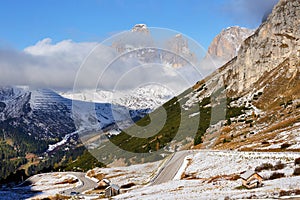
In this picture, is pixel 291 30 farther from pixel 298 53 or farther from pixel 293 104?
pixel 293 104

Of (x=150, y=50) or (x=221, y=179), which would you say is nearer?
(x=221, y=179)

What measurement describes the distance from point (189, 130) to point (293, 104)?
2589 inches

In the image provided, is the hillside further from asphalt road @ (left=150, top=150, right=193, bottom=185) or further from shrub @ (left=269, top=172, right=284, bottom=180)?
shrub @ (left=269, top=172, right=284, bottom=180)

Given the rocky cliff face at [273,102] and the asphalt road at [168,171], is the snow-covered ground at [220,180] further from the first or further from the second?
the rocky cliff face at [273,102]

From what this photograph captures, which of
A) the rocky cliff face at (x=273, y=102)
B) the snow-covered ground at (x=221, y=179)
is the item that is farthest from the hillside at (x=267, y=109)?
the snow-covered ground at (x=221, y=179)

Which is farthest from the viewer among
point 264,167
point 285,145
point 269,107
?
point 269,107

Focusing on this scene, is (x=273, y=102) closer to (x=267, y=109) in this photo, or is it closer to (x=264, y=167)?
(x=267, y=109)

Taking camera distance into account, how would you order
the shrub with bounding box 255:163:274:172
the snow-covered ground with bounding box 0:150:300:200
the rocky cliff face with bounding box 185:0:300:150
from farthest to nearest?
the rocky cliff face with bounding box 185:0:300:150 < the shrub with bounding box 255:163:274:172 < the snow-covered ground with bounding box 0:150:300:200

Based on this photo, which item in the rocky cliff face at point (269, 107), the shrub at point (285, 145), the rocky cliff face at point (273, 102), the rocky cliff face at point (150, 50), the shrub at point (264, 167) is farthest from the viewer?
the rocky cliff face at point (269, 107)

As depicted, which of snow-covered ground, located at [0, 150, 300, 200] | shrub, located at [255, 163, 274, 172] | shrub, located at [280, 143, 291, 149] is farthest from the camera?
shrub, located at [280, 143, 291, 149]

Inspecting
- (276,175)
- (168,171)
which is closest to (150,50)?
(168,171)

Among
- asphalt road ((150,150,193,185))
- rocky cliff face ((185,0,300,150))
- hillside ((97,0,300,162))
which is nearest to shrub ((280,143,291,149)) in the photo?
rocky cliff face ((185,0,300,150))

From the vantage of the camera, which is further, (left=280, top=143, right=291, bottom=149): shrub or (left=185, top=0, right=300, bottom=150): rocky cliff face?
(left=185, top=0, right=300, bottom=150): rocky cliff face

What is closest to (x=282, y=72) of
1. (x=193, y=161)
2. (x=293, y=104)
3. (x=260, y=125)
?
(x=293, y=104)
